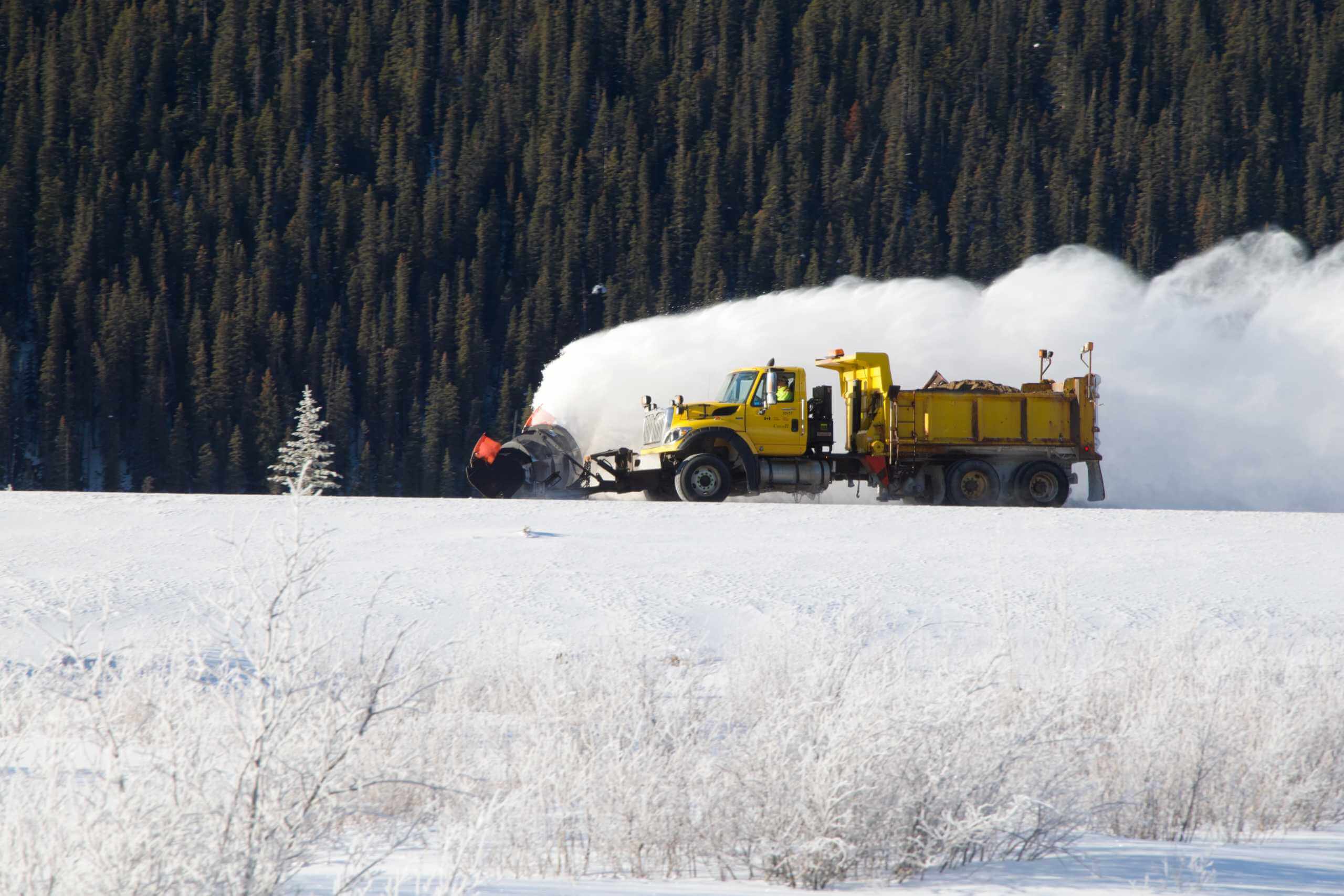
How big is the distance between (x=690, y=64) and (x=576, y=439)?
69.6m

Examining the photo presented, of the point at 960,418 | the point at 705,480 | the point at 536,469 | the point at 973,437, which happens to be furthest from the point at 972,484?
the point at 536,469

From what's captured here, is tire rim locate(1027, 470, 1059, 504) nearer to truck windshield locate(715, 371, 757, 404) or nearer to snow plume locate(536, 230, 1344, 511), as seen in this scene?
snow plume locate(536, 230, 1344, 511)

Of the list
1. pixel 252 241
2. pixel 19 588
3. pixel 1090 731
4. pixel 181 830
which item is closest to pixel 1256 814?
pixel 1090 731

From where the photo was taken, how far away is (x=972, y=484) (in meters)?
20.0

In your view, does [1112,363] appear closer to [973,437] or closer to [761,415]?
[973,437]

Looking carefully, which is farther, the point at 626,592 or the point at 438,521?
the point at 438,521

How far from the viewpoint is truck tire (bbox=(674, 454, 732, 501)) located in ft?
61.3

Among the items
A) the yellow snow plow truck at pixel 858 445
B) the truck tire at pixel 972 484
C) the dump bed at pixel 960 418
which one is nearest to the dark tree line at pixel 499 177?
the yellow snow plow truck at pixel 858 445

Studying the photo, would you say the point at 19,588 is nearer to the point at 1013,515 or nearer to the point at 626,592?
the point at 626,592

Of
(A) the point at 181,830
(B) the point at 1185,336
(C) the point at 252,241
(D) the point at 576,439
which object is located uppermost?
(C) the point at 252,241

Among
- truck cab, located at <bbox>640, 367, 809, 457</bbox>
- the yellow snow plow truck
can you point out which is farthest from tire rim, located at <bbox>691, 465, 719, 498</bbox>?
truck cab, located at <bbox>640, 367, 809, 457</bbox>

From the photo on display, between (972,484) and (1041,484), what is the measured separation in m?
1.19

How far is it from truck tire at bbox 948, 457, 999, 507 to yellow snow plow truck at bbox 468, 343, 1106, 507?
0.02 metres

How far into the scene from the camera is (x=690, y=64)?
88.1 metres
